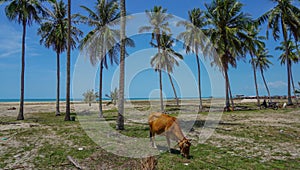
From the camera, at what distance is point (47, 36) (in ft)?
94.7

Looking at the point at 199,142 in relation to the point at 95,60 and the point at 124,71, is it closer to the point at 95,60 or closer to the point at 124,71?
the point at 124,71

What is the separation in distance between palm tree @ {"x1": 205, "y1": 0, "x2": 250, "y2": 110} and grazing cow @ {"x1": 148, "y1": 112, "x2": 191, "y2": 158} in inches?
954

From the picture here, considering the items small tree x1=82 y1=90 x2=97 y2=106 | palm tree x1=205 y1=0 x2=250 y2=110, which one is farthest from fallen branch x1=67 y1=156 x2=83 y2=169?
small tree x1=82 y1=90 x2=97 y2=106

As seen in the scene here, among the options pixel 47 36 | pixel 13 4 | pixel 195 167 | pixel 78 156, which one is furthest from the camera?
pixel 47 36

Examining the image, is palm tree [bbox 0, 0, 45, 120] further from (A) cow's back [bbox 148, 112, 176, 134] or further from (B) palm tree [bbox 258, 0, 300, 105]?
(B) palm tree [bbox 258, 0, 300, 105]

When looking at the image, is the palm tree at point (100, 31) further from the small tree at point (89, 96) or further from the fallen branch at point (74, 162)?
the small tree at point (89, 96)

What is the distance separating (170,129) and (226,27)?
88.2 feet

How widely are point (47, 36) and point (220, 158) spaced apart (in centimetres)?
2874

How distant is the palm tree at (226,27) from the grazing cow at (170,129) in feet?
79.5

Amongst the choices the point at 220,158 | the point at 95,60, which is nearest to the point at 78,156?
the point at 220,158

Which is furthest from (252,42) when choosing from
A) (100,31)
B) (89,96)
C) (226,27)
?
(89,96)

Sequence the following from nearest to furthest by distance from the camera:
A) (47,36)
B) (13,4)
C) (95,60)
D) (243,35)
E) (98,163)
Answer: (98,163)
(13,4)
(95,60)
(47,36)
(243,35)

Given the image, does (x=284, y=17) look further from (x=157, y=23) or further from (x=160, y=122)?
(x=160, y=122)

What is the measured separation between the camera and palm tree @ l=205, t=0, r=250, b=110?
31281mm
